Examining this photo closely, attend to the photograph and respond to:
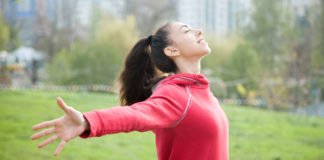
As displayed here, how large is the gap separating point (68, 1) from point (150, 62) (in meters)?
25.3

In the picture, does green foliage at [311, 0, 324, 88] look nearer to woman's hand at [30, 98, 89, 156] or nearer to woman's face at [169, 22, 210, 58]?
woman's face at [169, 22, 210, 58]

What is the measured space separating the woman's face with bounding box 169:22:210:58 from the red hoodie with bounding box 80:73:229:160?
0.14m

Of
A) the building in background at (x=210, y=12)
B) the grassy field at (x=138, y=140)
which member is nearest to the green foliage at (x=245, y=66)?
the grassy field at (x=138, y=140)

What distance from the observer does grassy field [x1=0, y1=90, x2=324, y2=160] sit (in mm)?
4051

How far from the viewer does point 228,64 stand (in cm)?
1408

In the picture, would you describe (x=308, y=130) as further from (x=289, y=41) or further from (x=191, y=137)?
(x=191, y=137)

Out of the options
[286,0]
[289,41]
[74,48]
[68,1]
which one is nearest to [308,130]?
[289,41]

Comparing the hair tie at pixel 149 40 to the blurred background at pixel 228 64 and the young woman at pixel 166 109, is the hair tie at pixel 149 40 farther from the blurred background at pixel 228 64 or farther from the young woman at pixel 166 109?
the blurred background at pixel 228 64

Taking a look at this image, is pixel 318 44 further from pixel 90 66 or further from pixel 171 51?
pixel 171 51

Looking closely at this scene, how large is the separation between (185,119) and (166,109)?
125 mm

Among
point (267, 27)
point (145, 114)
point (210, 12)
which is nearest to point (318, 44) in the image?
point (267, 27)

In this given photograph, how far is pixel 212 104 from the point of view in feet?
5.02

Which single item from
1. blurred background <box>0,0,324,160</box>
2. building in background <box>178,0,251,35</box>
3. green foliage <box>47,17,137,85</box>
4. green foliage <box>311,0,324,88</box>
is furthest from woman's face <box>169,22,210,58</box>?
building in background <box>178,0,251,35</box>

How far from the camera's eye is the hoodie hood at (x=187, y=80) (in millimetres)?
1445
